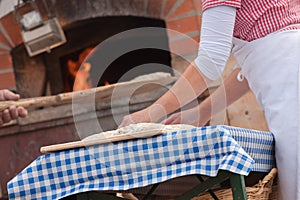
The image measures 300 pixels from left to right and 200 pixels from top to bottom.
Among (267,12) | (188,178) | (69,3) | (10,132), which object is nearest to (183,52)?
(69,3)

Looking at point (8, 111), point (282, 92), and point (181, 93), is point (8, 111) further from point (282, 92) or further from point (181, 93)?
point (282, 92)

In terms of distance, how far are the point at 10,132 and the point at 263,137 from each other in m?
2.35

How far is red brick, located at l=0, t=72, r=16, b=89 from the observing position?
4008mm

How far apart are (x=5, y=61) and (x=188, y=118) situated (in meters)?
2.22

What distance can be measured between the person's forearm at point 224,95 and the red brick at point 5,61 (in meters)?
2.10

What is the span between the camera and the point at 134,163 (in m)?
1.62

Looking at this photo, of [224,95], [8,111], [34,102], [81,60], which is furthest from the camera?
[81,60]

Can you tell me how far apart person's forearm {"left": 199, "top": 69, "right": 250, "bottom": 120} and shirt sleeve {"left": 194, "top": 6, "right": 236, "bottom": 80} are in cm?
39

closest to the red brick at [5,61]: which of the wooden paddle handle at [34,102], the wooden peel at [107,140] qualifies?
the wooden paddle handle at [34,102]

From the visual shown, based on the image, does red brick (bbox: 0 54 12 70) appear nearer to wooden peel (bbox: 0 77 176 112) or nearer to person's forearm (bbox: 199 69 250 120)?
wooden peel (bbox: 0 77 176 112)

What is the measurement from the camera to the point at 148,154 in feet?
5.30

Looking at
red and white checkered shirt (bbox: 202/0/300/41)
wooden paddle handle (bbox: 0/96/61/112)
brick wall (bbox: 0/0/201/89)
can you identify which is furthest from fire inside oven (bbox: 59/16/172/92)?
red and white checkered shirt (bbox: 202/0/300/41)

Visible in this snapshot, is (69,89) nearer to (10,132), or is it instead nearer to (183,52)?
(10,132)

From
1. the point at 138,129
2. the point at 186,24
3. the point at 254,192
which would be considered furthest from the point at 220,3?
the point at 186,24
